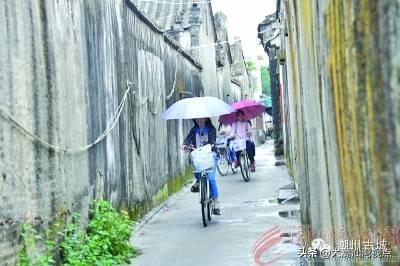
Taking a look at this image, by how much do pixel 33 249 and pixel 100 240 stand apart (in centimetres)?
145

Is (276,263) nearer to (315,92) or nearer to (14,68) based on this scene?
(315,92)

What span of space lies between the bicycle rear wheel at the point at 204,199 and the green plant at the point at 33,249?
3440 millimetres

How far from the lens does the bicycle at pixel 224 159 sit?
15727 millimetres

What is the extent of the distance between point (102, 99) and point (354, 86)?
17.6 ft

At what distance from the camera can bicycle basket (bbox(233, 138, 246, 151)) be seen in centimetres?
1392

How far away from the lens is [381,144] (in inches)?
86.3

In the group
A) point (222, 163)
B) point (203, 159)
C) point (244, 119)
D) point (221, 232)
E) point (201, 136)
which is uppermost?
point (244, 119)

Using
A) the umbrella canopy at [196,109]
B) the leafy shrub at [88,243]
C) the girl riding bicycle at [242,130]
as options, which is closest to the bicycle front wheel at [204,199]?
the umbrella canopy at [196,109]

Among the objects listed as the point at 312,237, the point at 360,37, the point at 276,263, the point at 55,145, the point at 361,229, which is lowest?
the point at 276,263

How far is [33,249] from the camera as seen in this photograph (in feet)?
15.9

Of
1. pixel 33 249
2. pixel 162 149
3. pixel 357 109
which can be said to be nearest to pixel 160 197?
pixel 162 149

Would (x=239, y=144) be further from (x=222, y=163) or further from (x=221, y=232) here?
(x=221, y=232)

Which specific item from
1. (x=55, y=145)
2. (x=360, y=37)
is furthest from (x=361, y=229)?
(x=55, y=145)

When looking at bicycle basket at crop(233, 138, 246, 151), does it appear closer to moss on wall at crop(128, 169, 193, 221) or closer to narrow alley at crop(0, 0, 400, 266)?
narrow alley at crop(0, 0, 400, 266)
